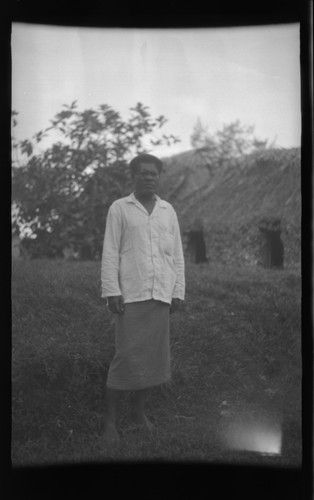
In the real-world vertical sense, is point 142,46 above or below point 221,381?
above

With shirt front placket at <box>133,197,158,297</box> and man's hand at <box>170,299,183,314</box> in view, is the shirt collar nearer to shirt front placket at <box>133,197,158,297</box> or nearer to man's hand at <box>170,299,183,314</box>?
shirt front placket at <box>133,197,158,297</box>

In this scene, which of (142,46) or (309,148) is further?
(142,46)

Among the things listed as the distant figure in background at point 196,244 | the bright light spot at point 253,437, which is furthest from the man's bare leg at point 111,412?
the distant figure in background at point 196,244

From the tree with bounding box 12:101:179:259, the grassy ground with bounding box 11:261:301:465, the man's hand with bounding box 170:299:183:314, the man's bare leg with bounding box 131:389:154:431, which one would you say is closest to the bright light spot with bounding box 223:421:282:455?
the grassy ground with bounding box 11:261:301:465

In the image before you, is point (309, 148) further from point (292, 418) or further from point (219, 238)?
point (292, 418)

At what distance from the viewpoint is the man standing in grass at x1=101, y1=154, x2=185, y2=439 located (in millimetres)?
5582

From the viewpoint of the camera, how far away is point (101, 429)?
554 cm

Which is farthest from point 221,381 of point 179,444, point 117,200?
point 117,200

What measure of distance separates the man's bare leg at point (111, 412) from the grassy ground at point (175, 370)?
0.05 m

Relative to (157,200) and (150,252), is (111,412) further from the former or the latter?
(157,200)

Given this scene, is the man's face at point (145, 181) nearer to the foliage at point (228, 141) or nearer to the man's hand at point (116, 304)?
the foliage at point (228, 141)

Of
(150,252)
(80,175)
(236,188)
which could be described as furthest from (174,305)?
(80,175)

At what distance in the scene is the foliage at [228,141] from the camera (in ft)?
18.7

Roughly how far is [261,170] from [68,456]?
2.35 metres
